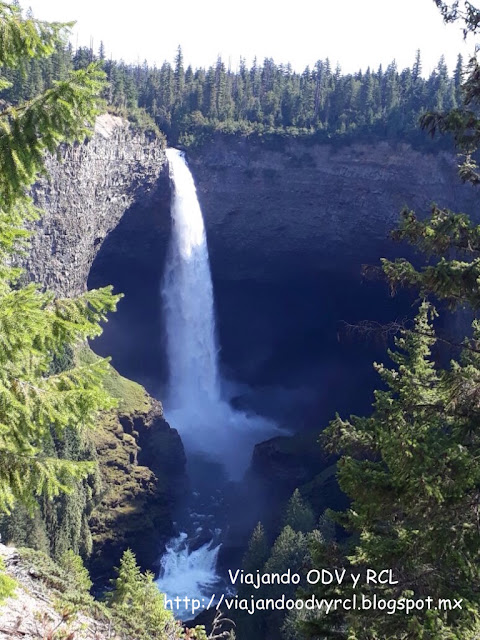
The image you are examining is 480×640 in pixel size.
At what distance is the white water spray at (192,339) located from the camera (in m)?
47.2

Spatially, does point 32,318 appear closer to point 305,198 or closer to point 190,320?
point 305,198

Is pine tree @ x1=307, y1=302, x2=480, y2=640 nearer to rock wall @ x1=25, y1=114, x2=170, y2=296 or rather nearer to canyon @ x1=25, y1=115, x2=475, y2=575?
canyon @ x1=25, y1=115, x2=475, y2=575

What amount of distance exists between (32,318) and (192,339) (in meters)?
45.6

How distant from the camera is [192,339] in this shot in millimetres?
50219

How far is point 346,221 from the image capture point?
47.1 metres

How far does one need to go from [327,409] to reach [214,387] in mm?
9925

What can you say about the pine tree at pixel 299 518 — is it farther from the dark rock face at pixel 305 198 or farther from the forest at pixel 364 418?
the dark rock face at pixel 305 198

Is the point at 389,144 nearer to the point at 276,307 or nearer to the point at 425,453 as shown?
the point at 276,307

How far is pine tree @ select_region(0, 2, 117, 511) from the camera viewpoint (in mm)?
4719

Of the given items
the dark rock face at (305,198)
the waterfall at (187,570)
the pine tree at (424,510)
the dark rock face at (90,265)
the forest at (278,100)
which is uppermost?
the forest at (278,100)

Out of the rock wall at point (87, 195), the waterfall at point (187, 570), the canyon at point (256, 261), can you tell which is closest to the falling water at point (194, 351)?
the canyon at point (256, 261)

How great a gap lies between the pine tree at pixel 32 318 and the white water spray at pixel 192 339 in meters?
42.2

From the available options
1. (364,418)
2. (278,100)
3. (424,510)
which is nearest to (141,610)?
(364,418)

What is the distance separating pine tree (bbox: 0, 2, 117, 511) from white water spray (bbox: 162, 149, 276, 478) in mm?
42216
